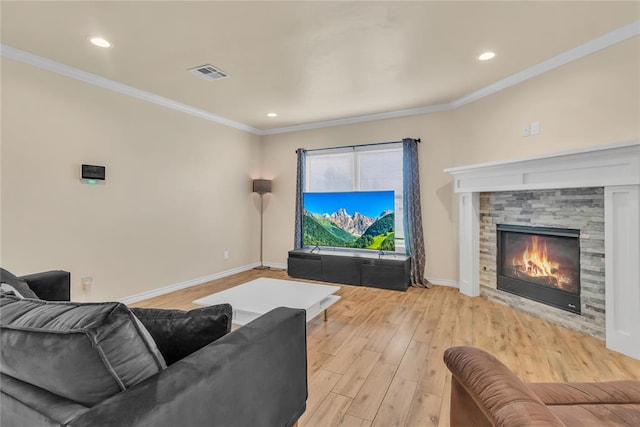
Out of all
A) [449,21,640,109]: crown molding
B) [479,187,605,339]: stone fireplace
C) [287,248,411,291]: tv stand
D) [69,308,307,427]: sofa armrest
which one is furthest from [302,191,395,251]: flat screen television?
[69,308,307,427]: sofa armrest

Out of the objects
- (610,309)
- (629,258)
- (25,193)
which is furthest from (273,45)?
(610,309)

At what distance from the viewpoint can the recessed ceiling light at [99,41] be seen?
2.51 m

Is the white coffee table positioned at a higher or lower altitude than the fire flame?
lower

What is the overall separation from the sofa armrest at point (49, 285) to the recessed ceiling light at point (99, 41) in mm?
1902

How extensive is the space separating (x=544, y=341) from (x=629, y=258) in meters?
0.90

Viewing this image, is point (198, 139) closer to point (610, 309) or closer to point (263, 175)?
point (263, 175)

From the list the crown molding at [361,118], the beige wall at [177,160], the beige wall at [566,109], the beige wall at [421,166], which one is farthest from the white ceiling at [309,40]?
the beige wall at [421,166]

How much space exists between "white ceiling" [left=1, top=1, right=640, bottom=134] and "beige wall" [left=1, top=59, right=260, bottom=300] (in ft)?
1.29

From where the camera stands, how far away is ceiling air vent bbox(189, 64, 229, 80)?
3068 millimetres

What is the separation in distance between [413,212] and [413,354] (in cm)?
240

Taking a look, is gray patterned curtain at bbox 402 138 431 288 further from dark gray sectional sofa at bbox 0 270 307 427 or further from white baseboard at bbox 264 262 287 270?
dark gray sectional sofa at bbox 0 270 307 427

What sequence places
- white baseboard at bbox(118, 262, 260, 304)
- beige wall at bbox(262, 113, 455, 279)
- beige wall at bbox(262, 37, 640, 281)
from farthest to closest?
beige wall at bbox(262, 113, 455, 279), white baseboard at bbox(118, 262, 260, 304), beige wall at bbox(262, 37, 640, 281)

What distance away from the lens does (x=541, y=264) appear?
314 cm

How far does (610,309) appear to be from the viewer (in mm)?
2412
